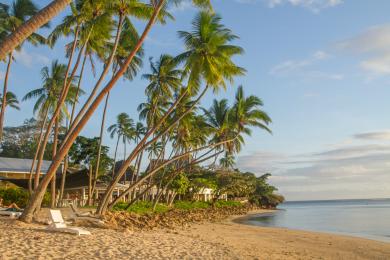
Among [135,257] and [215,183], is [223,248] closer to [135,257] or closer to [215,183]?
[135,257]

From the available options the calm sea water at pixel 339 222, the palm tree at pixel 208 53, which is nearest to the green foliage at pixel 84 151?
the calm sea water at pixel 339 222

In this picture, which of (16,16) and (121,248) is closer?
(121,248)

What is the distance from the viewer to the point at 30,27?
24.5ft

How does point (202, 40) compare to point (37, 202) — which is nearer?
point (37, 202)

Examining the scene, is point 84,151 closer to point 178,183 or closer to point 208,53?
point 178,183

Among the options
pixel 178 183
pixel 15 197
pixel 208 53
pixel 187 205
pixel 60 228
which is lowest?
pixel 60 228

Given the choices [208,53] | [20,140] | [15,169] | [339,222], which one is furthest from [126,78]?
[20,140]

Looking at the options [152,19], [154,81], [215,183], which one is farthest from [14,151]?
[152,19]

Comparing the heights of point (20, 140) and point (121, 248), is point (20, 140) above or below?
above

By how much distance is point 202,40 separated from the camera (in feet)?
63.6

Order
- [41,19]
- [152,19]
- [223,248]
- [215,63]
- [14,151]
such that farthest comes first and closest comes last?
[14,151], [215,63], [152,19], [223,248], [41,19]

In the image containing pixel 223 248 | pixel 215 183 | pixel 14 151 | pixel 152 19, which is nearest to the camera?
pixel 223 248

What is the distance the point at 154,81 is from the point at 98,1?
9.24 metres

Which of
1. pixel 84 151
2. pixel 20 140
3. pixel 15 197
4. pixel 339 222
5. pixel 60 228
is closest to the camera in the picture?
pixel 60 228
